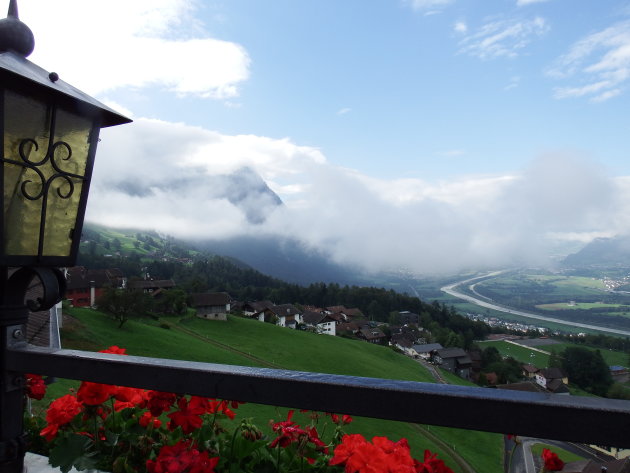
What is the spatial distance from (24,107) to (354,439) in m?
1.75

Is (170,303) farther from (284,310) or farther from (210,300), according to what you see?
(284,310)

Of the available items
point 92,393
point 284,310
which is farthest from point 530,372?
point 92,393

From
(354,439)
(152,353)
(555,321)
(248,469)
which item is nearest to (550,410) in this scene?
(354,439)

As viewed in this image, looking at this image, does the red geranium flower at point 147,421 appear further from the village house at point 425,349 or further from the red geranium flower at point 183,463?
the village house at point 425,349

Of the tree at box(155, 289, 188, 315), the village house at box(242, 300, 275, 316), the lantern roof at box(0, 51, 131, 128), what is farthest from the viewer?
the village house at box(242, 300, 275, 316)

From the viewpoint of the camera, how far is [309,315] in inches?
2697

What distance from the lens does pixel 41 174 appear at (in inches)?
67.3

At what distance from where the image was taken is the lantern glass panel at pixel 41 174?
1.62 meters

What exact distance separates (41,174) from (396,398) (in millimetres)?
1610

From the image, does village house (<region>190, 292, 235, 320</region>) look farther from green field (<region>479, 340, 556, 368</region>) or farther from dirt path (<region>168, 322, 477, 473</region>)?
green field (<region>479, 340, 556, 368</region>)

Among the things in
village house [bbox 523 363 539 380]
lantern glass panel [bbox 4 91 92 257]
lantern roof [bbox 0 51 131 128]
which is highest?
lantern roof [bbox 0 51 131 128]

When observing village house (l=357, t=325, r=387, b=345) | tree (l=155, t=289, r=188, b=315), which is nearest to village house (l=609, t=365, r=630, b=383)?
village house (l=357, t=325, r=387, b=345)

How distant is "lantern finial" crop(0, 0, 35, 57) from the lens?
181 centimetres

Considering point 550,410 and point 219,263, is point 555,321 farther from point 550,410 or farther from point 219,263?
point 550,410
